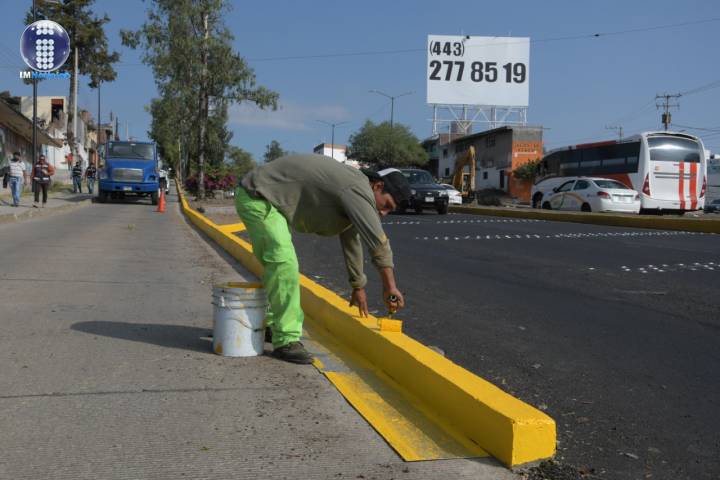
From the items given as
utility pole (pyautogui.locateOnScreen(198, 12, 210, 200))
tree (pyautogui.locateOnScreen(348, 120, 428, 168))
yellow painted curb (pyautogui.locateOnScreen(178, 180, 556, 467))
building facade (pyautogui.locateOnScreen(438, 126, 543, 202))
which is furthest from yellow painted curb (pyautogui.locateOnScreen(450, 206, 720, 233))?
tree (pyautogui.locateOnScreen(348, 120, 428, 168))

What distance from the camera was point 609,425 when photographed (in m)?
3.48

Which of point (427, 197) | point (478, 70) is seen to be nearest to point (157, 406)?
point (427, 197)

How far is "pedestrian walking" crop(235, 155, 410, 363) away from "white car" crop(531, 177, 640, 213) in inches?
811

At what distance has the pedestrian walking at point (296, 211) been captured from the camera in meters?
4.07

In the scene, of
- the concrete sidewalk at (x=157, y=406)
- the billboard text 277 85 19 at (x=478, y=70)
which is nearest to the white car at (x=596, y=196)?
the concrete sidewalk at (x=157, y=406)

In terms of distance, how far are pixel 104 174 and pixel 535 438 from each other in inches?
1078

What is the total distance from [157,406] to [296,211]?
1.40 m

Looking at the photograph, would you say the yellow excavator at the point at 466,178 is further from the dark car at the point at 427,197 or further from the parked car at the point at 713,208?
the parked car at the point at 713,208

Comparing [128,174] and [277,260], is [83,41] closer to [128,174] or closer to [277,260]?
[128,174]

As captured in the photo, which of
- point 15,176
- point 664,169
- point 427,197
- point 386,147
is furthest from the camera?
point 386,147

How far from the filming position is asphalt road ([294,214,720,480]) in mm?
3309

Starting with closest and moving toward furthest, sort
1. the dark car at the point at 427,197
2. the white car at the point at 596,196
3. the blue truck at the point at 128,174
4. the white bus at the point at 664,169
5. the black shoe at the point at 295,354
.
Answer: the black shoe at the point at 295,354 < the white car at the point at 596,196 < the dark car at the point at 427,197 < the white bus at the point at 664,169 < the blue truck at the point at 128,174

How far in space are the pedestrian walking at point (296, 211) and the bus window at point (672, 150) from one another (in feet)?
82.5

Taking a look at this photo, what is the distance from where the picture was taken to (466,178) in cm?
3878
